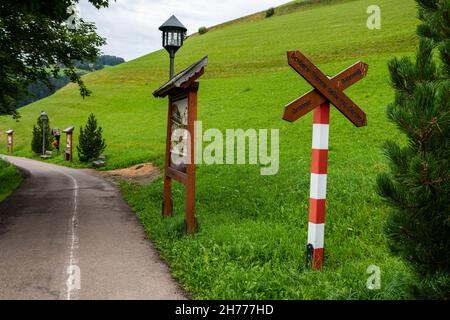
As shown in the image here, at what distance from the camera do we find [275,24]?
7488 cm

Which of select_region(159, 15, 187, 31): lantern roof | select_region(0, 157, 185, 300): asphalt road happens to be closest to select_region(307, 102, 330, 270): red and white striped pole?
select_region(0, 157, 185, 300): asphalt road

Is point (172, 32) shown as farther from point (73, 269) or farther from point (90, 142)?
point (90, 142)

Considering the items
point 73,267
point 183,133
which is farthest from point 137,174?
point 73,267

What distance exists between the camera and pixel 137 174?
20234 millimetres

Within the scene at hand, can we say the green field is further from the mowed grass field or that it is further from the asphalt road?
the mowed grass field

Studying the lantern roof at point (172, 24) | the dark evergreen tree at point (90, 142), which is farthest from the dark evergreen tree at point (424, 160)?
the dark evergreen tree at point (90, 142)

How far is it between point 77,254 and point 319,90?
16.0ft

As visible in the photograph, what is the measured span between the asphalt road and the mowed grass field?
1.36 ft

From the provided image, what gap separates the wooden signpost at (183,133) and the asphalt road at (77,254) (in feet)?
3.56

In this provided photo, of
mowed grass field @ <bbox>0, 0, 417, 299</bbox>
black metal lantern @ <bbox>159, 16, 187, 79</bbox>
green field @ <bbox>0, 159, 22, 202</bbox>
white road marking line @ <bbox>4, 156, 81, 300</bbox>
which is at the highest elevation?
black metal lantern @ <bbox>159, 16, 187, 79</bbox>

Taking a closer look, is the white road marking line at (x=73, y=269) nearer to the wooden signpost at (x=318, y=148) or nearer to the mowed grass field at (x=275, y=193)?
the mowed grass field at (x=275, y=193)

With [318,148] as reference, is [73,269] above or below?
below

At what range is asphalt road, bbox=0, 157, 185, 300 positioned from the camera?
5.57 meters
